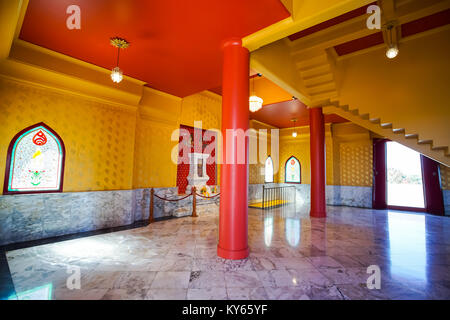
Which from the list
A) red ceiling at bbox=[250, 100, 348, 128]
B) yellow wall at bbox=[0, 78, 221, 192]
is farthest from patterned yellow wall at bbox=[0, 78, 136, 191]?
red ceiling at bbox=[250, 100, 348, 128]

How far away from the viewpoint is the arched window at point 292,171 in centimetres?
1199

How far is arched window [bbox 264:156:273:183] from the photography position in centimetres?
1162

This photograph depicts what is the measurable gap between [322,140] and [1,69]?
8418mm

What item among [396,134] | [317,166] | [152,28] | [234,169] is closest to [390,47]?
[396,134]

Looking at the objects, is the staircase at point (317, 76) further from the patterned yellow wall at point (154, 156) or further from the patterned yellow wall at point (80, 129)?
the patterned yellow wall at point (80, 129)

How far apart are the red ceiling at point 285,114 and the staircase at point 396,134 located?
1.26 m

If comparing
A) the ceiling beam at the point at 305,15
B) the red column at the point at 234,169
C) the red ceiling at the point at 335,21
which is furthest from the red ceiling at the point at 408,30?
the red column at the point at 234,169

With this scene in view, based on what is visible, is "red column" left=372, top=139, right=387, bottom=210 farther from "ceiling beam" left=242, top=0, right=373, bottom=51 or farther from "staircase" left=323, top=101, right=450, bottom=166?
"ceiling beam" left=242, top=0, right=373, bottom=51

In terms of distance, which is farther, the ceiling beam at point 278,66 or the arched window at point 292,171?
the arched window at point 292,171

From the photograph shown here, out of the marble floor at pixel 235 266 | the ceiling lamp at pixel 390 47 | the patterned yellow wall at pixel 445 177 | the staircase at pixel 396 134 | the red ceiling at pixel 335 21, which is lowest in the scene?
the marble floor at pixel 235 266

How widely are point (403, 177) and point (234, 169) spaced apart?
944cm

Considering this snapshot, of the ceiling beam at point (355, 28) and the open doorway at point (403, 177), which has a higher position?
the ceiling beam at point (355, 28)

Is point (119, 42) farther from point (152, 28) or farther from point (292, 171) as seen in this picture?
point (292, 171)

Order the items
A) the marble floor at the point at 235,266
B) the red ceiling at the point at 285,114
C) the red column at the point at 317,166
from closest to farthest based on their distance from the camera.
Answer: the marble floor at the point at 235,266 → the red column at the point at 317,166 → the red ceiling at the point at 285,114
